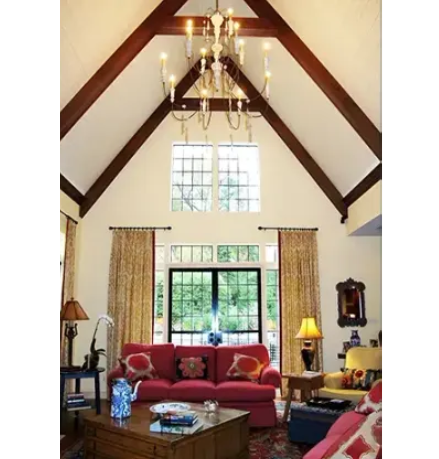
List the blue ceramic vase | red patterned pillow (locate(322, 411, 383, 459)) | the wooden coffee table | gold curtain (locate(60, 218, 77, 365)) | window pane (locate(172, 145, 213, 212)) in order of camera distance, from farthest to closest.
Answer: window pane (locate(172, 145, 213, 212)), gold curtain (locate(60, 218, 77, 365)), the blue ceramic vase, the wooden coffee table, red patterned pillow (locate(322, 411, 383, 459))

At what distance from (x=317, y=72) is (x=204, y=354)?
3889mm

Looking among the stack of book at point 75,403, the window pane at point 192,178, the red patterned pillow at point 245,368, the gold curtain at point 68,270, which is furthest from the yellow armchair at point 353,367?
the gold curtain at point 68,270

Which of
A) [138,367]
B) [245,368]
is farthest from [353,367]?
[138,367]

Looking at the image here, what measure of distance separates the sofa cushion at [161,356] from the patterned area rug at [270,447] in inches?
58.0

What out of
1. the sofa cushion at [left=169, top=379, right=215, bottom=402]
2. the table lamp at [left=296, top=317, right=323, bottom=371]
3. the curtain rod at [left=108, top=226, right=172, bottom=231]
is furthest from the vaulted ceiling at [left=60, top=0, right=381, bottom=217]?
the sofa cushion at [left=169, top=379, right=215, bottom=402]

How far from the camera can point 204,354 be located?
654 cm

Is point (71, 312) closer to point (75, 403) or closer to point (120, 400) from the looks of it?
point (75, 403)

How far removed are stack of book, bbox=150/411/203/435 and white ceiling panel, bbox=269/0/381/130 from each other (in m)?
3.71

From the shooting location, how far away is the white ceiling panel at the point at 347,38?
4.67 meters

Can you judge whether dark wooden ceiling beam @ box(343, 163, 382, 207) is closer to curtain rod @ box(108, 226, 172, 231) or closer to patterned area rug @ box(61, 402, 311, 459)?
curtain rod @ box(108, 226, 172, 231)

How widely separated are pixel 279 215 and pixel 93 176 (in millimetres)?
3092

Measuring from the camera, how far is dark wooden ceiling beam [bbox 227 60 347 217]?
25.7 feet

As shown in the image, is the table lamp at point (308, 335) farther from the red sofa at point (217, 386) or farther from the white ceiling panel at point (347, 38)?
the white ceiling panel at point (347, 38)
